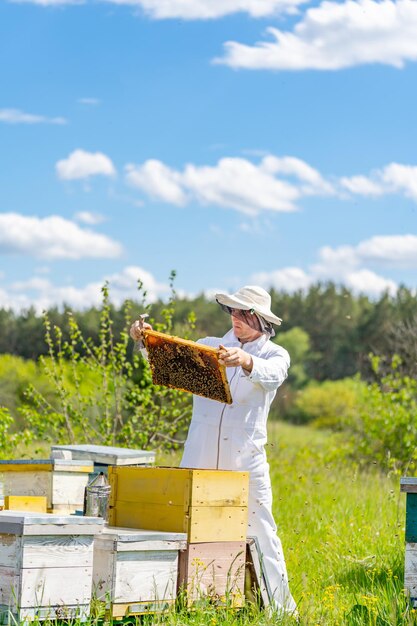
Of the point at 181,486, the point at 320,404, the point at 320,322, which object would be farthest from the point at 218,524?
the point at 320,322

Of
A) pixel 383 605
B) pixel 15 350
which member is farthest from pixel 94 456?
pixel 15 350

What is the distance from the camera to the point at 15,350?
38.5m

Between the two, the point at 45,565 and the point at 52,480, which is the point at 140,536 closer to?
the point at 45,565

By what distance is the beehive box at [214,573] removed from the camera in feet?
16.6

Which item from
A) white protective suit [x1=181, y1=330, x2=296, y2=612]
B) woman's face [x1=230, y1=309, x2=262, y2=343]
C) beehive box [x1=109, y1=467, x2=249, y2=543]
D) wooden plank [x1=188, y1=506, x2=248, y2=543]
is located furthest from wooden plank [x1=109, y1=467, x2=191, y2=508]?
woman's face [x1=230, y1=309, x2=262, y2=343]

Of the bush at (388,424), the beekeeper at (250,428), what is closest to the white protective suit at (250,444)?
the beekeeper at (250,428)

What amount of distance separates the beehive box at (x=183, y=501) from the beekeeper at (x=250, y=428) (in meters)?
0.29

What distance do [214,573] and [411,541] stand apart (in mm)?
1125

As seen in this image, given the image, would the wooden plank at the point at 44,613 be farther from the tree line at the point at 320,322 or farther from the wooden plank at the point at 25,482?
the tree line at the point at 320,322

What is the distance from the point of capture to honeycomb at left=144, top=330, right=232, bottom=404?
17.1 feet

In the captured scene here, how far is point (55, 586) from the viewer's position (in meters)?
4.54

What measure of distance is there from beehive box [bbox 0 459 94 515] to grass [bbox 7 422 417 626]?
169 cm

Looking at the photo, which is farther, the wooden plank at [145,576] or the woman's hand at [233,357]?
the woman's hand at [233,357]

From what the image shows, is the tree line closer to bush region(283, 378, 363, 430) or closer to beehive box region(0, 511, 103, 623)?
bush region(283, 378, 363, 430)
